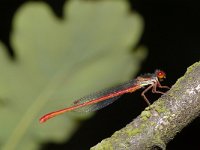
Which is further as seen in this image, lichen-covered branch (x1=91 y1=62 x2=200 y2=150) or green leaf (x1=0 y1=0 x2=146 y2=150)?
green leaf (x1=0 y1=0 x2=146 y2=150)

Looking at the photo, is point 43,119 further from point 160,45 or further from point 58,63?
point 160,45

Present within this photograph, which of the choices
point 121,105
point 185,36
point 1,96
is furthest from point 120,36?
point 185,36

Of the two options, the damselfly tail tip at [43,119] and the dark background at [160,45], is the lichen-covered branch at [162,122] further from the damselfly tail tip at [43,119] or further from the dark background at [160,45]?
the dark background at [160,45]

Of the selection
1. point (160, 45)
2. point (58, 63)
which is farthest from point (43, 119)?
point (160, 45)

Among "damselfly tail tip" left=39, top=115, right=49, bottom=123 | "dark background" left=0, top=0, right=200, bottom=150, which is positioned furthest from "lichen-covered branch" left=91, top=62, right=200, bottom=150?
"dark background" left=0, top=0, right=200, bottom=150

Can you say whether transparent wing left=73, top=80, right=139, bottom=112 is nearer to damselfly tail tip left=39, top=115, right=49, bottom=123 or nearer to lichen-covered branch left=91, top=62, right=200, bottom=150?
damselfly tail tip left=39, top=115, right=49, bottom=123

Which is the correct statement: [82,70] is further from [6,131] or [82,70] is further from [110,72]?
[6,131]
